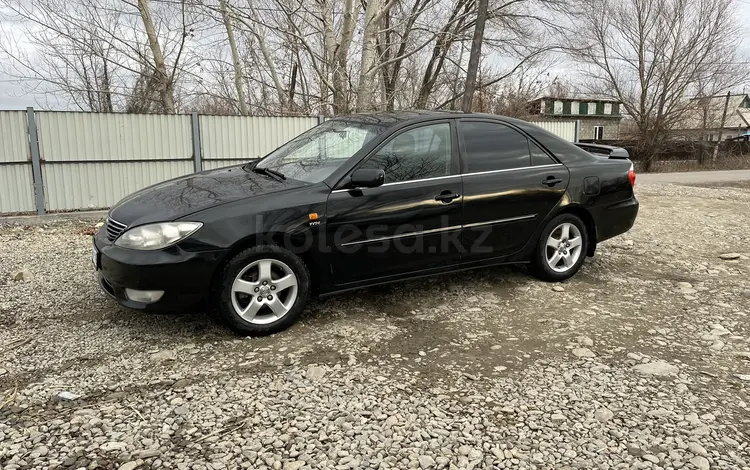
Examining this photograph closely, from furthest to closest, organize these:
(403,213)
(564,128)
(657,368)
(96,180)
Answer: (564,128), (96,180), (403,213), (657,368)

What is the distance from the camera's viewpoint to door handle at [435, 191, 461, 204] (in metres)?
4.31

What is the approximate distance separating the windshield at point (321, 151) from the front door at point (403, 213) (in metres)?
0.23

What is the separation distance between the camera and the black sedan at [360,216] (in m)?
3.60

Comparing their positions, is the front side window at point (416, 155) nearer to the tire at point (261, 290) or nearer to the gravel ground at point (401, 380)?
the tire at point (261, 290)

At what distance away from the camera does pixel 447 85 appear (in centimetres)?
2256

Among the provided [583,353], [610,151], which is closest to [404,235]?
[583,353]

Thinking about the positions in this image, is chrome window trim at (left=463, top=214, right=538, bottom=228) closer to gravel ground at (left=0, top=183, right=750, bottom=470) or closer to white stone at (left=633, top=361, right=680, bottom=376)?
gravel ground at (left=0, top=183, right=750, bottom=470)

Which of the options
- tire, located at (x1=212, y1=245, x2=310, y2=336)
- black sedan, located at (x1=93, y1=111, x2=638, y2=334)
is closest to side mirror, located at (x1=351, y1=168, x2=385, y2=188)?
black sedan, located at (x1=93, y1=111, x2=638, y2=334)

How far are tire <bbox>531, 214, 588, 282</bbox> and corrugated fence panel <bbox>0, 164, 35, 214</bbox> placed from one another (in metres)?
8.53

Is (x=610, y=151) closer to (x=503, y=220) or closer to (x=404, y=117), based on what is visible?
(x=503, y=220)

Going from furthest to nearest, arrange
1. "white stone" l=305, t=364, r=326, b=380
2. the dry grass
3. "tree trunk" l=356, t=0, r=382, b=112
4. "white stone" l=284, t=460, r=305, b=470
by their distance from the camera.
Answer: the dry grass
"tree trunk" l=356, t=0, r=382, b=112
"white stone" l=305, t=364, r=326, b=380
"white stone" l=284, t=460, r=305, b=470

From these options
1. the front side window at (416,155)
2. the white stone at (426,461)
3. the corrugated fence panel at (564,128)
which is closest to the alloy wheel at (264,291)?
the front side window at (416,155)

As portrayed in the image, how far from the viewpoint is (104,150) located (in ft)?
32.5

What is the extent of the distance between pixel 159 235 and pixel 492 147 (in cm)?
278
